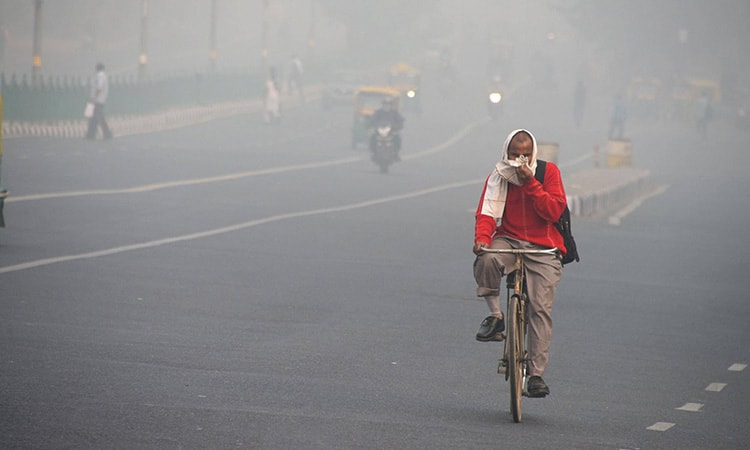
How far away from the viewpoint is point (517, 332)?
852 cm

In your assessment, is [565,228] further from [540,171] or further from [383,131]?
[383,131]

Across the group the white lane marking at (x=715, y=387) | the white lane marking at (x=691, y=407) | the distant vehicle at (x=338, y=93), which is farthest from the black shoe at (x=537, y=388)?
the distant vehicle at (x=338, y=93)

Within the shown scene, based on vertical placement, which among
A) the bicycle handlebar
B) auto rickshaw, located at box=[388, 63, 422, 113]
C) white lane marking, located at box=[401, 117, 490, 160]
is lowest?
white lane marking, located at box=[401, 117, 490, 160]

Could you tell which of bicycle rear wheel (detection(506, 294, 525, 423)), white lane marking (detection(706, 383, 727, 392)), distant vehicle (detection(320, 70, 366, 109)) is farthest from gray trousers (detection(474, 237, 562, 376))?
distant vehicle (detection(320, 70, 366, 109))

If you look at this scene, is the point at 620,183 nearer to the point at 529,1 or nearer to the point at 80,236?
the point at 80,236

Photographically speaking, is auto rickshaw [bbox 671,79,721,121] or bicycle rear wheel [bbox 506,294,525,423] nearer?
bicycle rear wheel [bbox 506,294,525,423]

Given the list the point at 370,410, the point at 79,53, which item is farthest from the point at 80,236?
the point at 79,53

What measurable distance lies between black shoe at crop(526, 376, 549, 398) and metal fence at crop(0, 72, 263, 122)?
99.4 ft

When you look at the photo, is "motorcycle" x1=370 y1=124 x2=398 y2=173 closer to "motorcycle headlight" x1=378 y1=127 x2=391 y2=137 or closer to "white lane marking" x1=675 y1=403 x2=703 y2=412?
"motorcycle headlight" x1=378 y1=127 x2=391 y2=137

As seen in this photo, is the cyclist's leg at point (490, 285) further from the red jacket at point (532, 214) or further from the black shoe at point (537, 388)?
the black shoe at point (537, 388)

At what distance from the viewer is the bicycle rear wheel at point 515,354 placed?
8.34m

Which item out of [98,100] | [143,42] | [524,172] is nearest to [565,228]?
[524,172]

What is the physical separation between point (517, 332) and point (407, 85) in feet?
194

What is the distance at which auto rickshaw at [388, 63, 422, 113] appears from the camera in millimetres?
65125
